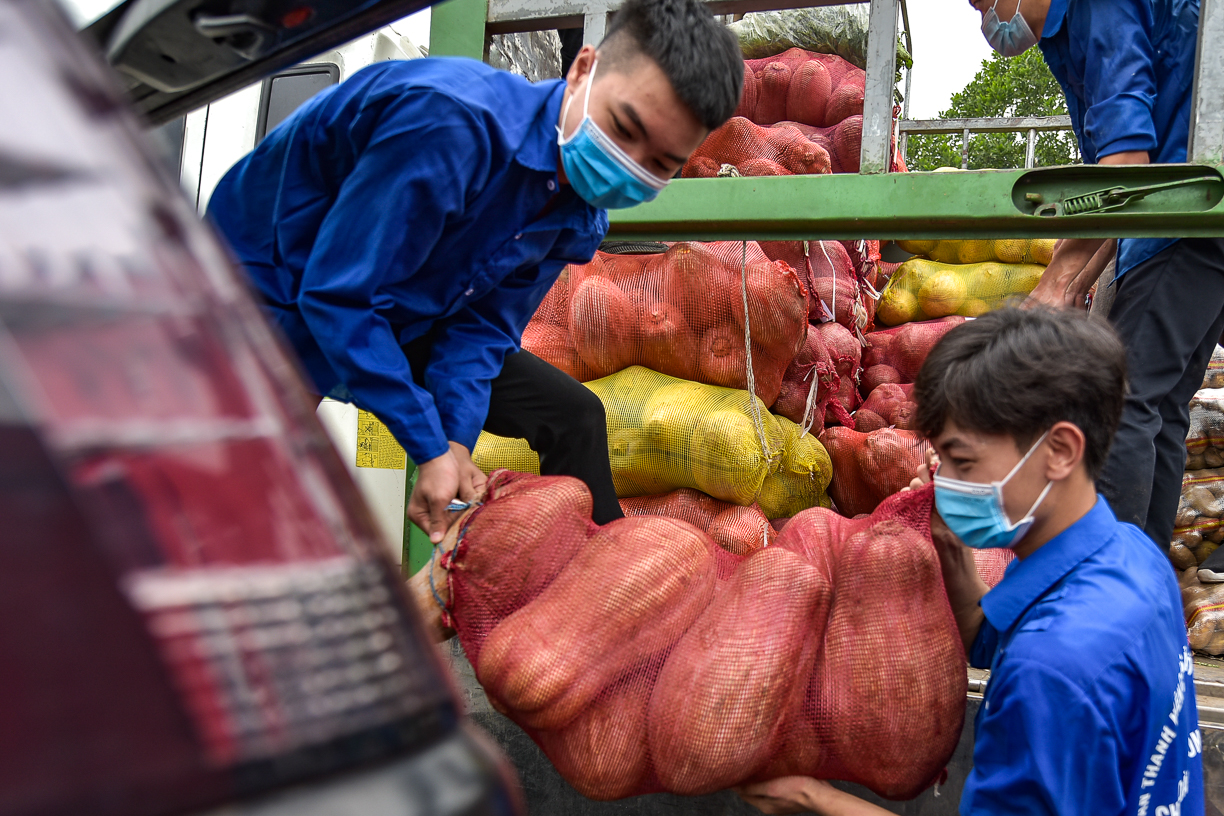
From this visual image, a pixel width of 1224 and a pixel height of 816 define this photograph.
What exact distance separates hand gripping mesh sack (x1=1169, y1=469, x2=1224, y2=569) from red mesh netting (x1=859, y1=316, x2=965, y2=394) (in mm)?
1298

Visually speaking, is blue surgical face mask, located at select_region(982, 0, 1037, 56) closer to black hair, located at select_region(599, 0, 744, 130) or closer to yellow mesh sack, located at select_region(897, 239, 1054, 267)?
black hair, located at select_region(599, 0, 744, 130)

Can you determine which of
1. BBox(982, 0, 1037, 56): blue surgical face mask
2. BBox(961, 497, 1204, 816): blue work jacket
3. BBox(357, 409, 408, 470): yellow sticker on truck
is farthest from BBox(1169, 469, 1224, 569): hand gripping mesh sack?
BBox(357, 409, 408, 470): yellow sticker on truck

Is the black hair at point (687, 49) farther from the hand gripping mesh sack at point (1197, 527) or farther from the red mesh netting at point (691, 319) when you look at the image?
the hand gripping mesh sack at point (1197, 527)

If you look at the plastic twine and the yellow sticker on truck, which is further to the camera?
the yellow sticker on truck

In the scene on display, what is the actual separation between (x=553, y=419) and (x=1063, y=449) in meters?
1.16

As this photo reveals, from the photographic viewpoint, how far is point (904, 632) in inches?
62.9

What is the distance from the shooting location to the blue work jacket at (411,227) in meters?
1.62

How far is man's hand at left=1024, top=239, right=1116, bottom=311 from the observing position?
2.48 metres

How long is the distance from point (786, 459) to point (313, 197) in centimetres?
182

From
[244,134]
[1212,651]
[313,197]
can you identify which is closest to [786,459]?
[1212,651]

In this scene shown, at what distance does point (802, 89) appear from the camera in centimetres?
441

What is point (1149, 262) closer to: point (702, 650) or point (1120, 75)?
point (1120, 75)

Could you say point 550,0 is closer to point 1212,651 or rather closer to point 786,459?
point 786,459

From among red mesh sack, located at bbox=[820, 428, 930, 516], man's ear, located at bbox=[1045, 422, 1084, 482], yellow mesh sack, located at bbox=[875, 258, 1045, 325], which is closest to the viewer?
man's ear, located at bbox=[1045, 422, 1084, 482]
